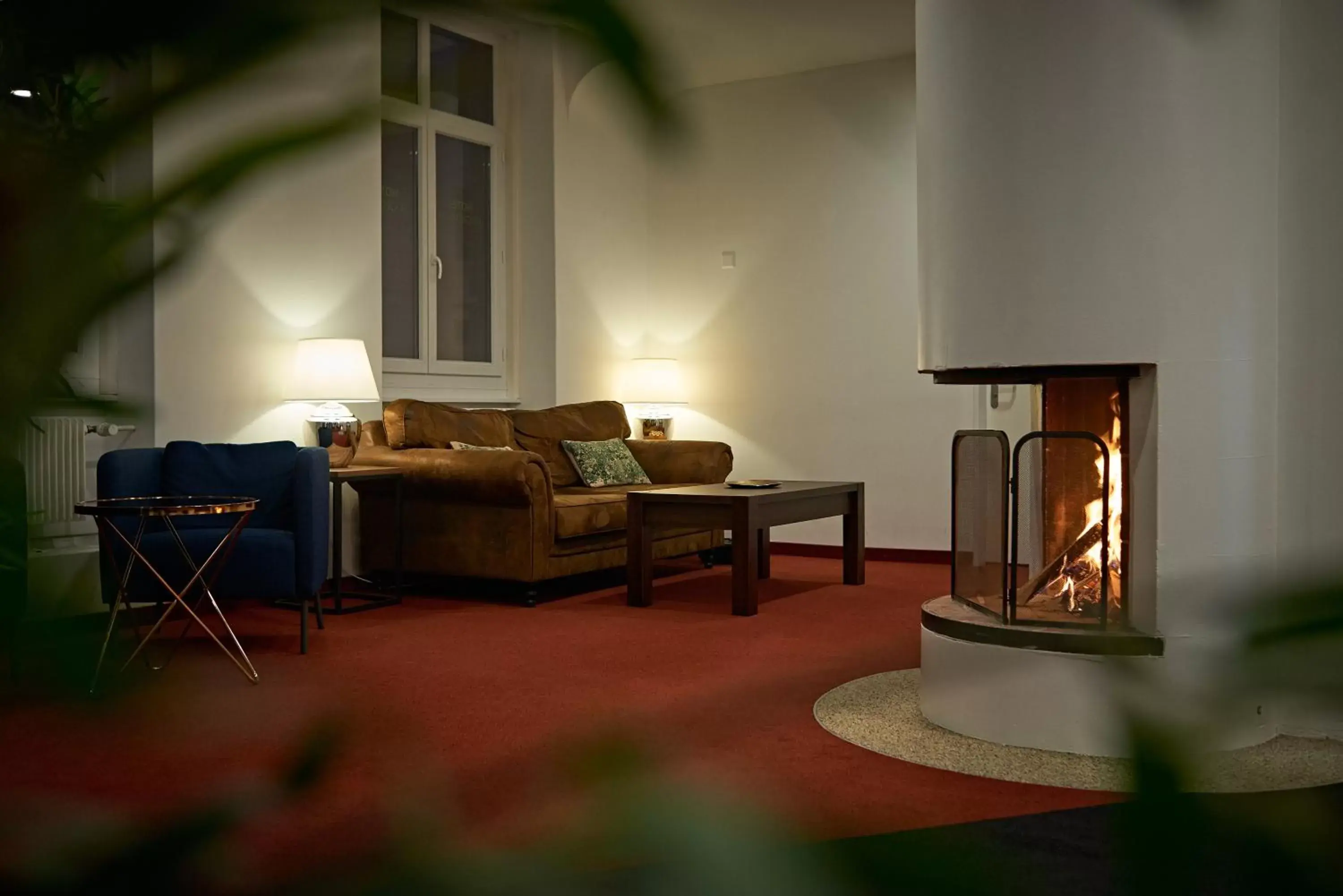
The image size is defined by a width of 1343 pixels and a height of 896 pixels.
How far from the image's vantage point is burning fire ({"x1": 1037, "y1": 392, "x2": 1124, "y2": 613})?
3.30 metres

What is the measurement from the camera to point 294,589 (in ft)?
15.2

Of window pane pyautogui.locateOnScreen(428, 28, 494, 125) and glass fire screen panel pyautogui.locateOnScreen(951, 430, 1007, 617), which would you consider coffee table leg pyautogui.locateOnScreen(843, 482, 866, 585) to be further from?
window pane pyautogui.locateOnScreen(428, 28, 494, 125)

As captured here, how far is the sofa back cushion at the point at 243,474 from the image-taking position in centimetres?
477

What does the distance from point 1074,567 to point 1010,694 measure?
1.42ft

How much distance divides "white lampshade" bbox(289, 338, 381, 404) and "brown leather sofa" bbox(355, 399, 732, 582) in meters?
0.36

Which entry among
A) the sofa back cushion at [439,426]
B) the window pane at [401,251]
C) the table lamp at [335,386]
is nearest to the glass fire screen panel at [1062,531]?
the table lamp at [335,386]

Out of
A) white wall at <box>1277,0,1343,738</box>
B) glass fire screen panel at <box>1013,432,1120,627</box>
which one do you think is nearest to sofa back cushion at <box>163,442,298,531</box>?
glass fire screen panel at <box>1013,432,1120,627</box>

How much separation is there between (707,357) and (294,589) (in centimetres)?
432

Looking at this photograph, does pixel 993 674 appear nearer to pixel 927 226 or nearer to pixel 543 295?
pixel 927 226

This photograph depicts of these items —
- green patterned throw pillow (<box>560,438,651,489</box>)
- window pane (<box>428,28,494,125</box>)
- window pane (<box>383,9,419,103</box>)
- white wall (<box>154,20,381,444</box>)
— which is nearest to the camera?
window pane (<box>383,9,419,103</box>)

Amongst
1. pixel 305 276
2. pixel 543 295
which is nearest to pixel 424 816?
pixel 305 276

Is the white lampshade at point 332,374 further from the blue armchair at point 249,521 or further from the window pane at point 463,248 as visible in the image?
the window pane at point 463,248

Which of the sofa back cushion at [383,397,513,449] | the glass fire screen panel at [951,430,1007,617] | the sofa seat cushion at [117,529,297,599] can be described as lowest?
the sofa seat cushion at [117,529,297,599]

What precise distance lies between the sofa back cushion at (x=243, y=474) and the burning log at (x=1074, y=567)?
2749mm
